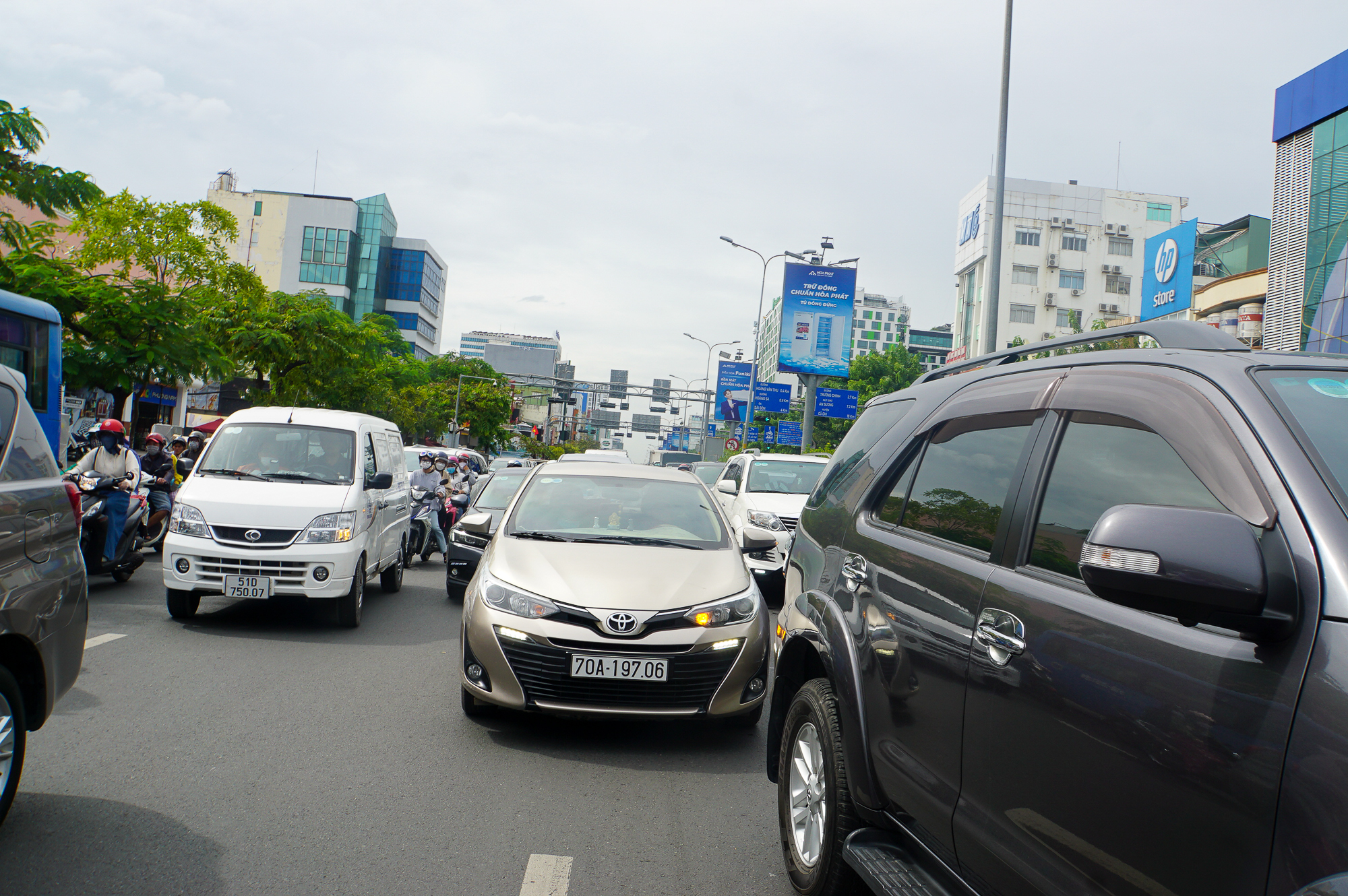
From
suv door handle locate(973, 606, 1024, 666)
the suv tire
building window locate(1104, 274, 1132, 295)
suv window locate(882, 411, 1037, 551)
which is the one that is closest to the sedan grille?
the suv tire

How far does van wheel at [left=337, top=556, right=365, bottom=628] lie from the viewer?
844cm

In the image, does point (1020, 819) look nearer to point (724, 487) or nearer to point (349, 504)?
point (349, 504)

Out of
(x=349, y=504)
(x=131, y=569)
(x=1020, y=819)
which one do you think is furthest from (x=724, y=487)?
(x=1020, y=819)

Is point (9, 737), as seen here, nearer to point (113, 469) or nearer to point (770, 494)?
point (113, 469)

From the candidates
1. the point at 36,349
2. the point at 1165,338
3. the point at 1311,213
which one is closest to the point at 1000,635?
the point at 1165,338

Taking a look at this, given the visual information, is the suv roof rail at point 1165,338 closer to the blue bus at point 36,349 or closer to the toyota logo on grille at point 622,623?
the toyota logo on grille at point 622,623

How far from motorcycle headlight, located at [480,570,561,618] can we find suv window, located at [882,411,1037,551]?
7.87 feet

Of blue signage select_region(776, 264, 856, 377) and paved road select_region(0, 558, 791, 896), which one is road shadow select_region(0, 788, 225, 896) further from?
blue signage select_region(776, 264, 856, 377)

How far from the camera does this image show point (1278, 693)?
1.62 metres

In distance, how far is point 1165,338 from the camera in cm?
268

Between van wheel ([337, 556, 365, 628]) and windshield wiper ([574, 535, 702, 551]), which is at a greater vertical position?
windshield wiper ([574, 535, 702, 551])

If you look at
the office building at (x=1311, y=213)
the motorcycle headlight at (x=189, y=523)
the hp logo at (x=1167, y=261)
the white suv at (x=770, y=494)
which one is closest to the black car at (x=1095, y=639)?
the motorcycle headlight at (x=189, y=523)

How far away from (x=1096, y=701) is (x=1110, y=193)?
302ft

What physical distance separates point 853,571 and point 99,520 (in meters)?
8.36
